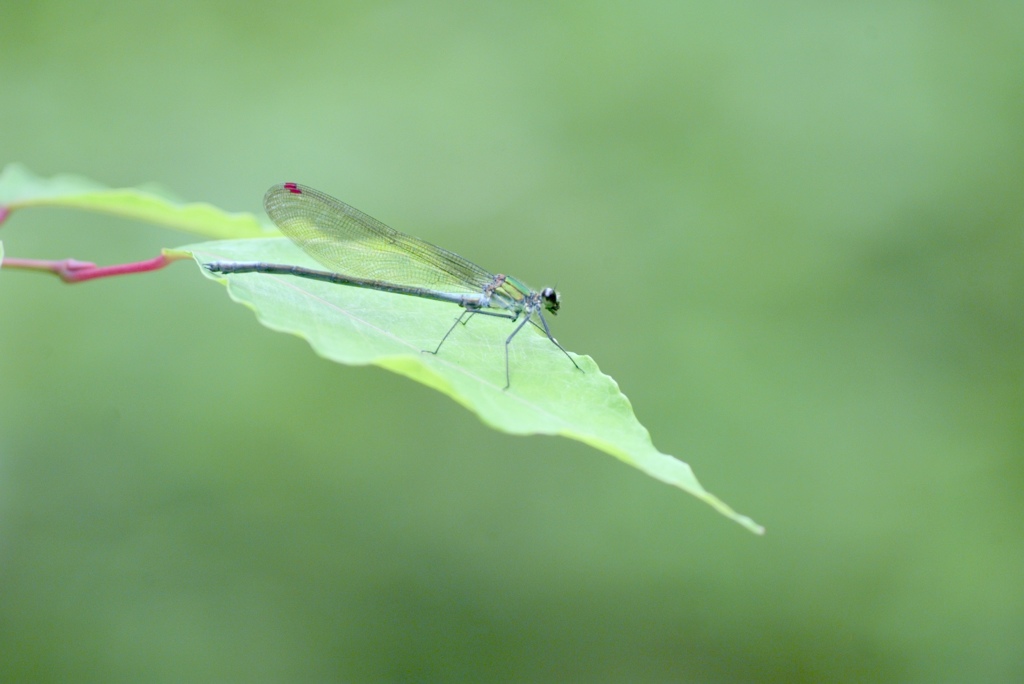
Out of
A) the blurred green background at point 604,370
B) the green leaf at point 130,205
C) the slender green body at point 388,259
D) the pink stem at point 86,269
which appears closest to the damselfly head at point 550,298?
the slender green body at point 388,259

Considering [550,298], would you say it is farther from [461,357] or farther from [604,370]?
[604,370]

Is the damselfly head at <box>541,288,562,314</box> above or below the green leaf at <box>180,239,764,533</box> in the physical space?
above

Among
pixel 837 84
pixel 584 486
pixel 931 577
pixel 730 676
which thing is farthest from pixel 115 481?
pixel 837 84

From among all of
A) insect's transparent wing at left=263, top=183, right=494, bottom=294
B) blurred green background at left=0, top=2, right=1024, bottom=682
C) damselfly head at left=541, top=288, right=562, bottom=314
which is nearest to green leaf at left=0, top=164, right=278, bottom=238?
insect's transparent wing at left=263, top=183, right=494, bottom=294

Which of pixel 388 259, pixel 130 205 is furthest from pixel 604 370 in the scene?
pixel 130 205

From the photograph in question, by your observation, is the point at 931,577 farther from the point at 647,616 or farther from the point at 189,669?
the point at 189,669

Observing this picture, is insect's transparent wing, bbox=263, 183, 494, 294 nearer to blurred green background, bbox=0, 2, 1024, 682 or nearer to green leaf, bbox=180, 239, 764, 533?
green leaf, bbox=180, 239, 764, 533
